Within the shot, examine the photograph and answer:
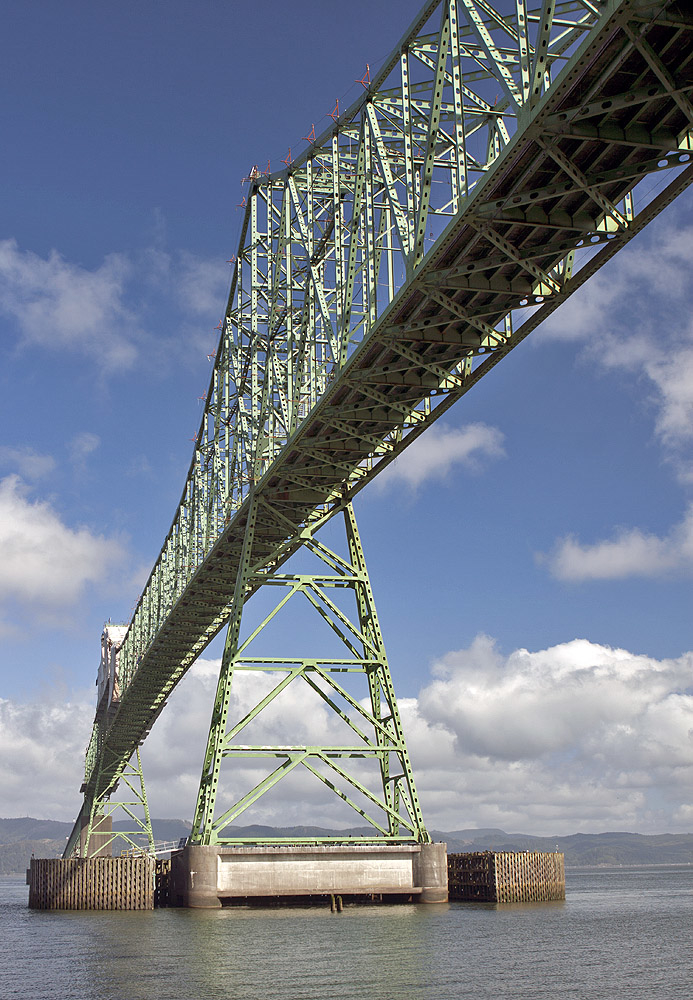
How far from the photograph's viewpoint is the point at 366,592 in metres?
45.2

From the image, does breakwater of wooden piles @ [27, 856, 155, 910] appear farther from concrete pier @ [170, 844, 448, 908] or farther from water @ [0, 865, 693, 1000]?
concrete pier @ [170, 844, 448, 908]

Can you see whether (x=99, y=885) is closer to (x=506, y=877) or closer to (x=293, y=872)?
(x=293, y=872)

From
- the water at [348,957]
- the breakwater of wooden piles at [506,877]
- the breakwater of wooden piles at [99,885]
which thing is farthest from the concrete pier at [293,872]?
the breakwater of wooden piles at [99,885]

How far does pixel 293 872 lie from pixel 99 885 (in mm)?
19528

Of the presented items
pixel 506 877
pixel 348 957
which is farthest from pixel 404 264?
pixel 506 877

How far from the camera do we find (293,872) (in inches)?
1487

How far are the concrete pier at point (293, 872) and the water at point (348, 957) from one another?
99 centimetres

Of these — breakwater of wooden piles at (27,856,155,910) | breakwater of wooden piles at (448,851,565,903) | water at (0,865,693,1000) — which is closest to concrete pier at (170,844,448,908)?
water at (0,865,693,1000)

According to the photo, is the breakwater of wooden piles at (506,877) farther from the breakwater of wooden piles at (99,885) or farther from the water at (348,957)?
the breakwater of wooden piles at (99,885)

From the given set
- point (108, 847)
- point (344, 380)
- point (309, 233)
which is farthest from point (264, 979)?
point (108, 847)

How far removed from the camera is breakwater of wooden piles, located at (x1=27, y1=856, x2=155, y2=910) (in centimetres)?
5106

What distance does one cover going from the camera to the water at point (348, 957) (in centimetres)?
2262

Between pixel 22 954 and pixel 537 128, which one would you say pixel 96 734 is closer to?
pixel 22 954

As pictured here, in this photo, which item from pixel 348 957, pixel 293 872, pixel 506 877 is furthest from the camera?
pixel 506 877
